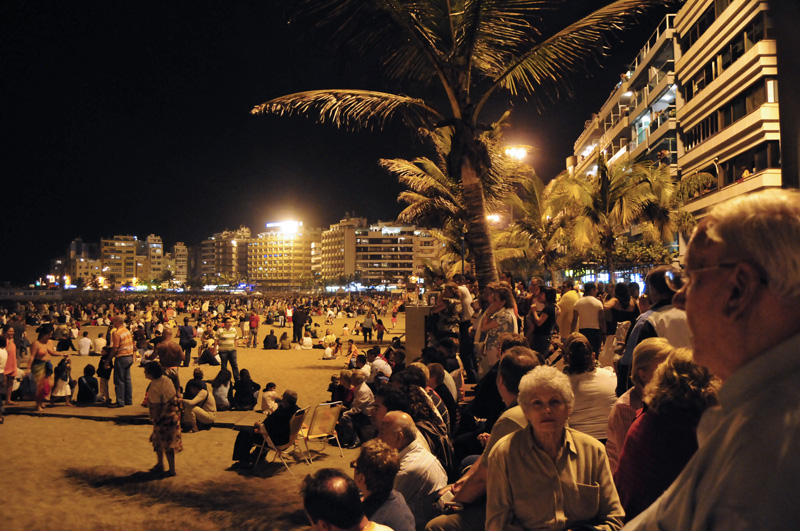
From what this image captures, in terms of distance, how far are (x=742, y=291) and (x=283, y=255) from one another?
626ft

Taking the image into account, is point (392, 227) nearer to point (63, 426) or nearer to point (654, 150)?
point (654, 150)

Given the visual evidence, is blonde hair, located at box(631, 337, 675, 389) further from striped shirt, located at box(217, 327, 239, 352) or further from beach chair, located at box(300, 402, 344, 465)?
striped shirt, located at box(217, 327, 239, 352)

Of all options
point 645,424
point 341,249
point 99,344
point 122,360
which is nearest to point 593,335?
point 645,424

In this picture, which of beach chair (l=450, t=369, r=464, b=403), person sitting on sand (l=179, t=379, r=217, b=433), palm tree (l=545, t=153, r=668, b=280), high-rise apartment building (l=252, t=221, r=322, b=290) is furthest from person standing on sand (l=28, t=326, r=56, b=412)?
high-rise apartment building (l=252, t=221, r=322, b=290)

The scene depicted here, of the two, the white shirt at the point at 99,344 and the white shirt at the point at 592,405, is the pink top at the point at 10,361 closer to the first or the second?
the white shirt at the point at 99,344

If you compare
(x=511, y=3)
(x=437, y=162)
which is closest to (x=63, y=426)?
→ (x=511, y=3)

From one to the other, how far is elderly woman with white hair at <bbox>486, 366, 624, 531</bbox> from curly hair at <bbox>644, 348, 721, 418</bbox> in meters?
0.45

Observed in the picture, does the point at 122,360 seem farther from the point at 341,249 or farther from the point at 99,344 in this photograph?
the point at 341,249

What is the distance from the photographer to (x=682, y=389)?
2.27m

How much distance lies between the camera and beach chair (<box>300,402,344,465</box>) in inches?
319

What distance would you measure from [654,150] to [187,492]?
34.5m

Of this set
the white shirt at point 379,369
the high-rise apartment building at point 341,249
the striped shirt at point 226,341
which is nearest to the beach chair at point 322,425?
the white shirt at point 379,369

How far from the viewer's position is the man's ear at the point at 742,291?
919 mm

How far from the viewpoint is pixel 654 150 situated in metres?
34.5
